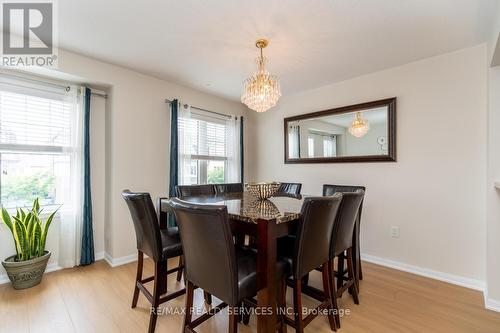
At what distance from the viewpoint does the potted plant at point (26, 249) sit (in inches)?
84.9

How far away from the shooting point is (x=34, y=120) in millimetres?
2525

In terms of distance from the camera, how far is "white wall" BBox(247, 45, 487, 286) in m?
2.29

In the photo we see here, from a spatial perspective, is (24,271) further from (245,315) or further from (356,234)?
(356,234)

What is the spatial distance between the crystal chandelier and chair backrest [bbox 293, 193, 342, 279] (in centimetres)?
183

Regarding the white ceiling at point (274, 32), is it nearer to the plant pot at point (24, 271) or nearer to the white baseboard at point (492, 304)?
the plant pot at point (24, 271)

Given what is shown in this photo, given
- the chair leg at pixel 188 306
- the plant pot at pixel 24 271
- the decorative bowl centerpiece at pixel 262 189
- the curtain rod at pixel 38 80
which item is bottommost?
the plant pot at pixel 24 271

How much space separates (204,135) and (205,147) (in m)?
0.19

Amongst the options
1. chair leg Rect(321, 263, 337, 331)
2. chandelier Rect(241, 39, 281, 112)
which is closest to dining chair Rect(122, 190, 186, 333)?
chair leg Rect(321, 263, 337, 331)

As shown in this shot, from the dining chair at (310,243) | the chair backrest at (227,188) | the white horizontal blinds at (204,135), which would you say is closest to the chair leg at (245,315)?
the dining chair at (310,243)

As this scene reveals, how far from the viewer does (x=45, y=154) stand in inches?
103

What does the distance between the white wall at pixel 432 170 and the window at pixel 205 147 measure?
1.87m

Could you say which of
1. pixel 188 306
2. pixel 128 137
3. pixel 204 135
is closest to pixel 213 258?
pixel 188 306

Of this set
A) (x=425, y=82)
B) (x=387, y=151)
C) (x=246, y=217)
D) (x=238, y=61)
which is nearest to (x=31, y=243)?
(x=246, y=217)

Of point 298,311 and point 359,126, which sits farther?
point 359,126
